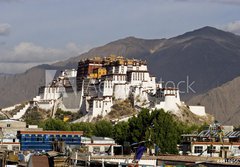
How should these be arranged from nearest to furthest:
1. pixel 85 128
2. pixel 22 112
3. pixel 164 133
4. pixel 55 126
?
pixel 164 133
pixel 85 128
pixel 55 126
pixel 22 112

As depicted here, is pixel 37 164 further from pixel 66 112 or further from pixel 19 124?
pixel 66 112

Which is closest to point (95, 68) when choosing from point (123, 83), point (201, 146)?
point (123, 83)

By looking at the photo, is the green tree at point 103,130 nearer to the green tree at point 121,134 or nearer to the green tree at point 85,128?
the green tree at point 85,128

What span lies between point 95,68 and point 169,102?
3720 cm

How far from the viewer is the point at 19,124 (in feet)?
324

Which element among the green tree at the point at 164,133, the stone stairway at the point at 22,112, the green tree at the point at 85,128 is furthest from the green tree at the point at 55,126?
the stone stairway at the point at 22,112

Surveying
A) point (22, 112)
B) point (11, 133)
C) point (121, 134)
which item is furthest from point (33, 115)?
point (11, 133)

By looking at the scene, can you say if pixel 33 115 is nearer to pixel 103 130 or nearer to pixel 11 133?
pixel 103 130

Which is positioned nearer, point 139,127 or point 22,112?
point 139,127

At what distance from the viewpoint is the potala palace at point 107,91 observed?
16512 centimetres

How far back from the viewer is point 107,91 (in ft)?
561

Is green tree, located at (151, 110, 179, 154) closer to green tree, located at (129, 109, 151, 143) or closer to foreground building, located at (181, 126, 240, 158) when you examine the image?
green tree, located at (129, 109, 151, 143)

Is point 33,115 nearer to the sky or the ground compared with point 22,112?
nearer to the ground

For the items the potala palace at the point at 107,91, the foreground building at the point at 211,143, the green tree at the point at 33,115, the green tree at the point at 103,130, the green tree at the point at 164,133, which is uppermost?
the potala palace at the point at 107,91
